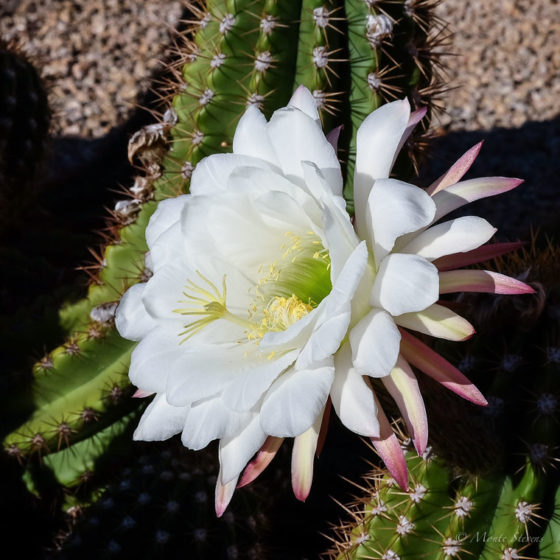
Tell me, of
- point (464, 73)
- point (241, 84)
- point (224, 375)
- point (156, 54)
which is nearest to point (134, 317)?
point (224, 375)

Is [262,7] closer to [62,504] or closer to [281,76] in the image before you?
[281,76]

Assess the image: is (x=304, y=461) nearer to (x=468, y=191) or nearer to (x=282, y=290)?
(x=282, y=290)

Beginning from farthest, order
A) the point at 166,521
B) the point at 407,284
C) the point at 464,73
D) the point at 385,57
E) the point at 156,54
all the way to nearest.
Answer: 1. the point at 156,54
2. the point at 464,73
3. the point at 166,521
4. the point at 385,57
5. the point at 407,284

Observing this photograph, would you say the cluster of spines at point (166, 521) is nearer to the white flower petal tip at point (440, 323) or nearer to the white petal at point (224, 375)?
the white petal at point (224, 375)

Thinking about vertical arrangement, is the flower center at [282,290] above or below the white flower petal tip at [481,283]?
below

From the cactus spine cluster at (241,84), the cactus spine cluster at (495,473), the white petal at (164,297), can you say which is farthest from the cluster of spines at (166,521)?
the white petal at (164,297)

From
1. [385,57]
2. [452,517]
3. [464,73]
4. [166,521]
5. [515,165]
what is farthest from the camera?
[464,73]
